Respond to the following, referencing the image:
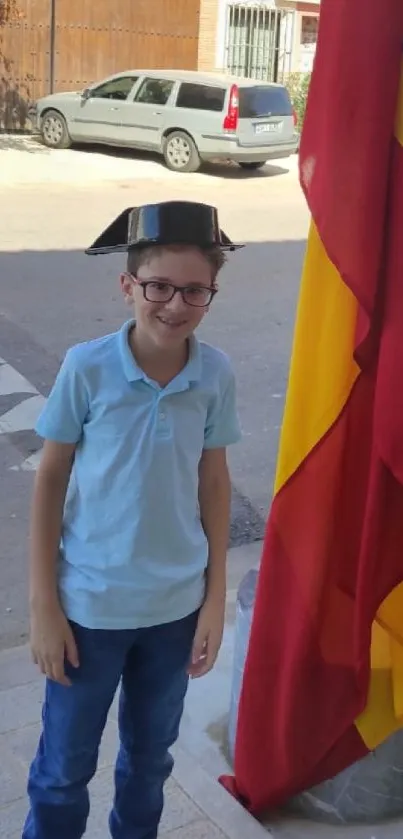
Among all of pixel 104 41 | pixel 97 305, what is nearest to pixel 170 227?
pixel 97 305

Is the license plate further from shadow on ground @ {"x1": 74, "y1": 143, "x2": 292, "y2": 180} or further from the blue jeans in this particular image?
the blue jeans

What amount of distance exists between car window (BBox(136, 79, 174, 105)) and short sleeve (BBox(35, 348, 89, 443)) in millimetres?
14938

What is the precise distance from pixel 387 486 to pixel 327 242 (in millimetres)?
598

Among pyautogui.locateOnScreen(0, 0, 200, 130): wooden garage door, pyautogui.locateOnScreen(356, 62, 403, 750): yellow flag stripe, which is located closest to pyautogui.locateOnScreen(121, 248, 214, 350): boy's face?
pyautogui.locateOnScreen(356, 62, 403, 750): yellow flag stripe

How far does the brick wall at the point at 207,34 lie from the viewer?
20781 millimetres

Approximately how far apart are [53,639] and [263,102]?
49.2ft

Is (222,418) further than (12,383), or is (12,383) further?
(12,383)

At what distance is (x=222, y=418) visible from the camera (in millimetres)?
2219

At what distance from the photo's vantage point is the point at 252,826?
9.29 feet

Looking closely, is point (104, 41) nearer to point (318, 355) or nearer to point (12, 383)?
point (12, 383)

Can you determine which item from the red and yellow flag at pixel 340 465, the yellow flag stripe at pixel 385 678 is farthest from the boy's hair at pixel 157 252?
the yellow flag stripe at pixel 385 678

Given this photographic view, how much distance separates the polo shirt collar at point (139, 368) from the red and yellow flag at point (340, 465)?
17.1 inches

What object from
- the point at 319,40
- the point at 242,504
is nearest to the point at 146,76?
the point at 242,504

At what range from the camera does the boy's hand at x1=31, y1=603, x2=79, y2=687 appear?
2.11 metres
